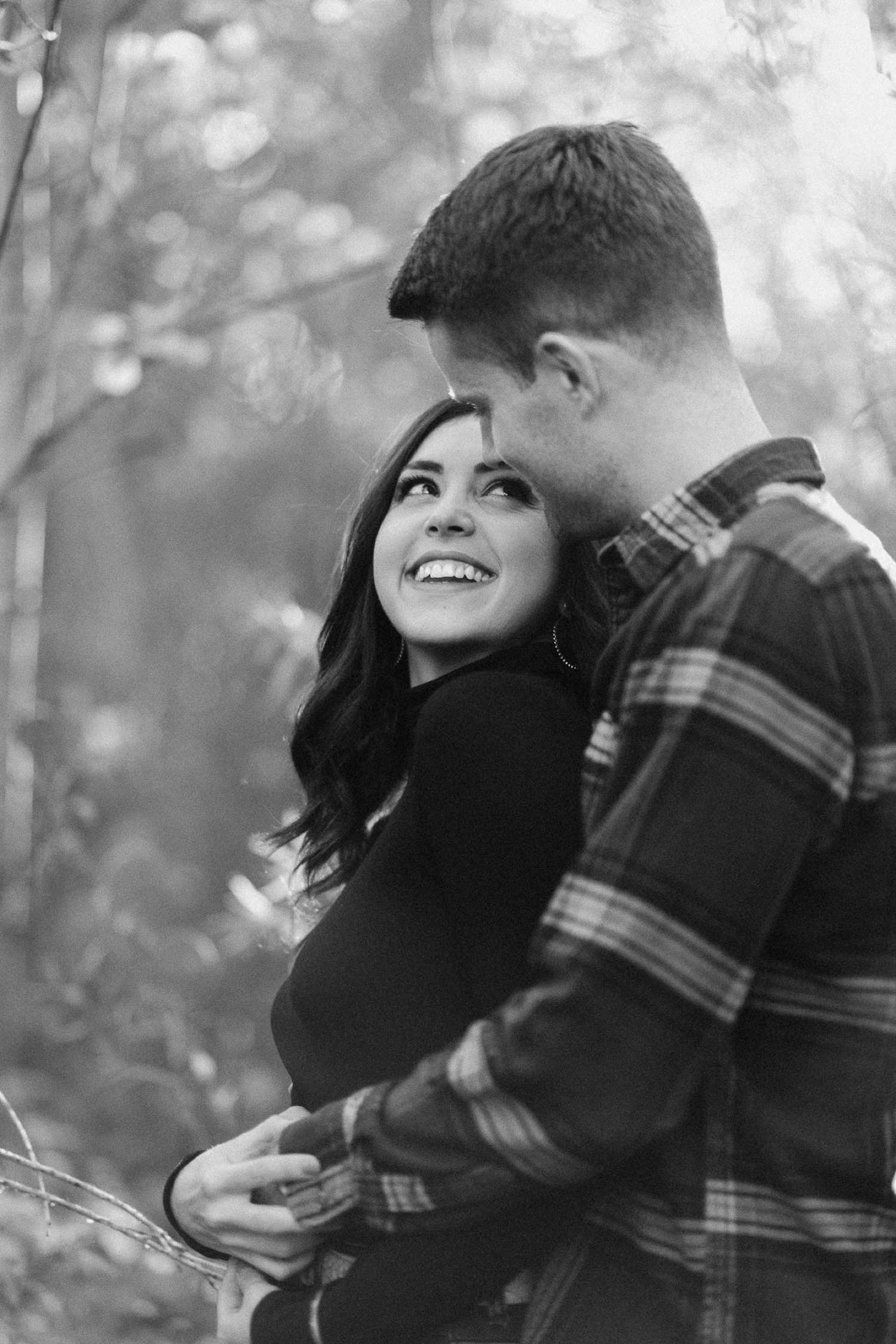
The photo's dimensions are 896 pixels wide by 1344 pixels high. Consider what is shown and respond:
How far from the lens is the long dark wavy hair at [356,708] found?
244 centimetres

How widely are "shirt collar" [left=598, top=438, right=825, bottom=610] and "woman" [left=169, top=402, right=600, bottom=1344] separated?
0.24 metres

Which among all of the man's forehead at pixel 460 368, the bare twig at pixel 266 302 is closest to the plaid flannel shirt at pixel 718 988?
the man's forehead at pixel 460 368

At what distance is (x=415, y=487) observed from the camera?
236 cm

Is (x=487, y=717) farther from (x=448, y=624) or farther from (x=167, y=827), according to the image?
(x=167, y=827)

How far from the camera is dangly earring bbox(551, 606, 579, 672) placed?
1.99 m

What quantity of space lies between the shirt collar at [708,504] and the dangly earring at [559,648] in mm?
424

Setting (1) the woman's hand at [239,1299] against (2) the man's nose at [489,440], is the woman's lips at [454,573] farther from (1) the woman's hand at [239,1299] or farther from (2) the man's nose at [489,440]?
(1) the woman's hand at [239,1299]

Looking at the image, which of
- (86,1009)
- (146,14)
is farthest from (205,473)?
(86,1009)

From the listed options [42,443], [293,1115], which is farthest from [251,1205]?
[42,443]

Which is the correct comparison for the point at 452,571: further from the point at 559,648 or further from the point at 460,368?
the point at 460,368

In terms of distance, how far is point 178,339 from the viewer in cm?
558

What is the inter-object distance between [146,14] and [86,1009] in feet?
11.6

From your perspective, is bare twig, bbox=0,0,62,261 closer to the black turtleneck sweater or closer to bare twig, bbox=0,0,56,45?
bare twig, bbox=0,0,56,45

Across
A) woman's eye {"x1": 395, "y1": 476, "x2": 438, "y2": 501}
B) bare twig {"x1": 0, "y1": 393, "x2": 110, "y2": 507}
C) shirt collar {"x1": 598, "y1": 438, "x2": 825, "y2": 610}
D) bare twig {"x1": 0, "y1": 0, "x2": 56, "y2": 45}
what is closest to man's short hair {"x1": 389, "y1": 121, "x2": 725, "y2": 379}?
shirt collar {"x1": 598, "y1": 438, "x2": 825, "y2": 610}
